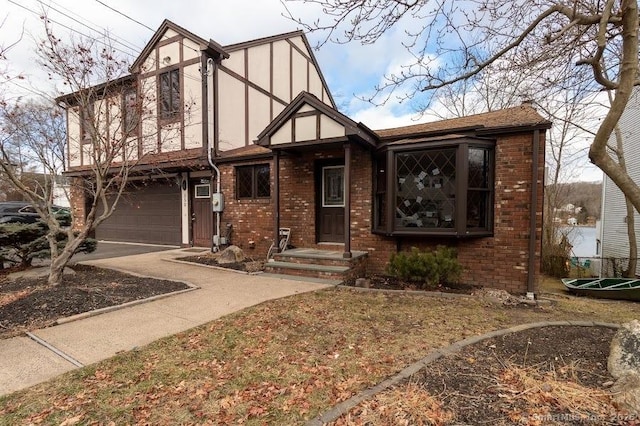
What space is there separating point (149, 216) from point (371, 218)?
9484 millimetres

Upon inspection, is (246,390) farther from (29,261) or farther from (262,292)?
(29,261)

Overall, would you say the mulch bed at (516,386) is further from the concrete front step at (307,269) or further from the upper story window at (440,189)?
the concrete front step at (307,269)

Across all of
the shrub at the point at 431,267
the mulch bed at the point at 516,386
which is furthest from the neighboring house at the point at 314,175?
the mulch bed at the point at 516,386

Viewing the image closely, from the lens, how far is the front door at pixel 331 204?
8.63m

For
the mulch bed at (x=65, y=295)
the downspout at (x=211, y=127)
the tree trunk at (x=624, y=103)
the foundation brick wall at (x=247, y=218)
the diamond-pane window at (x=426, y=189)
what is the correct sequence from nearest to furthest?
the tree trunk at (x=624, y=103)
the mulch bed at (x=65, y=295)
the diamond-pane window at (x=426, y=189)
the foundation brick wall at (x=247, y=218)
the downspout at (x=211, y=127)

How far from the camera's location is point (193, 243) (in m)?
11.5

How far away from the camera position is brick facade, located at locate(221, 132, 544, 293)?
20.5 feet

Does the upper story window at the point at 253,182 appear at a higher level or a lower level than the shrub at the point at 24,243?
higher

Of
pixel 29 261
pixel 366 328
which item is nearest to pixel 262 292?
pixel 366 328

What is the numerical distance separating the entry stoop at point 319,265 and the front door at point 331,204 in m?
0.81

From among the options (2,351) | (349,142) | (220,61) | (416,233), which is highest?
(220,61)

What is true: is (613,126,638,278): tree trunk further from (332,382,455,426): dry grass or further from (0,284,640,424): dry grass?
(332,382,455,426): dry grass

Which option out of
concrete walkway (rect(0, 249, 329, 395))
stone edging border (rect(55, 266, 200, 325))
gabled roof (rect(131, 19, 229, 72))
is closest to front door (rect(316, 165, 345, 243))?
concrete walkway (rect(0, 249, 329, 395))

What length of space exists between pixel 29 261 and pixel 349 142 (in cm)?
827
